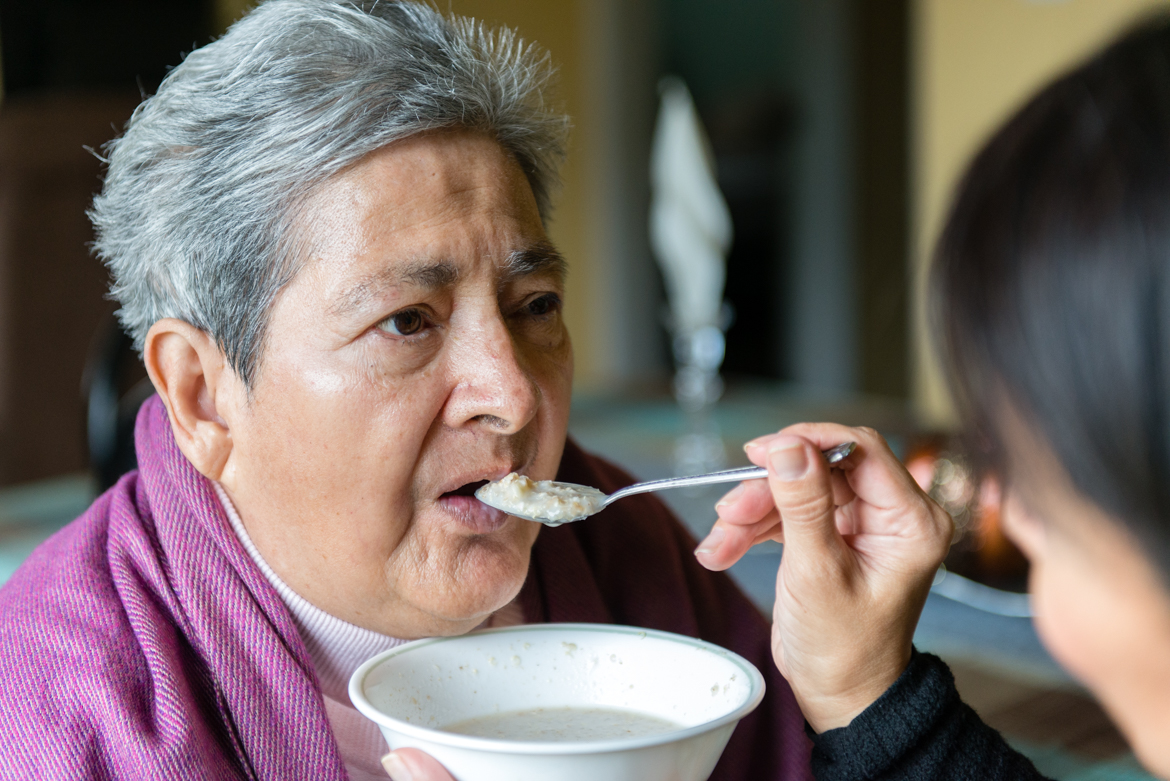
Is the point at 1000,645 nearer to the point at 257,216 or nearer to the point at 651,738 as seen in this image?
the point at 651,738

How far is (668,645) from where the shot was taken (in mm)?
1011

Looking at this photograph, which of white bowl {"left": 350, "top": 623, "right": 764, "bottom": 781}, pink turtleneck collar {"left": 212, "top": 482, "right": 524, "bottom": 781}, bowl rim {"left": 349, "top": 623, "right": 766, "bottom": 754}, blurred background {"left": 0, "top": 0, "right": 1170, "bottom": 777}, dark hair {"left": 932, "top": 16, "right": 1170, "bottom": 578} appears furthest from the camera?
blurred background {"left": 0, "top": 0, "right": 1170, "bottom": 777}

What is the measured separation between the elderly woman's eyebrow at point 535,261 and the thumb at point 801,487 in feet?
1.09

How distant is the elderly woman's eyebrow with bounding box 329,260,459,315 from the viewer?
1024mm

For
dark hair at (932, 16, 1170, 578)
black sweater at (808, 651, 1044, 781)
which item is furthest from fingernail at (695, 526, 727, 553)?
dark hair at (932, 16, 1170, 578)

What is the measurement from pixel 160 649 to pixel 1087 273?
852 millimetres

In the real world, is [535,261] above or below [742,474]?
above

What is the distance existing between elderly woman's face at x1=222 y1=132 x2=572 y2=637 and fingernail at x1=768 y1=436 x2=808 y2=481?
0.85 feet

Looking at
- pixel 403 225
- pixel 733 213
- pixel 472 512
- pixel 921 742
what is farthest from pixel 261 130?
pixel 733 213

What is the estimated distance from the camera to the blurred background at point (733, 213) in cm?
224

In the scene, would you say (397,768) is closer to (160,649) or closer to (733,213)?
(160,649)

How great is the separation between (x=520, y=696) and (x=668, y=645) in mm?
160

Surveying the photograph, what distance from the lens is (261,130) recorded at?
1.04m

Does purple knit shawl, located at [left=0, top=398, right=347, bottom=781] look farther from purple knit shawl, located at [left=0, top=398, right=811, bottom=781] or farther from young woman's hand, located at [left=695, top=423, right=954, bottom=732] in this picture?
young woman's hand, located at [left=695, top=423, right=954, bottom=732]
